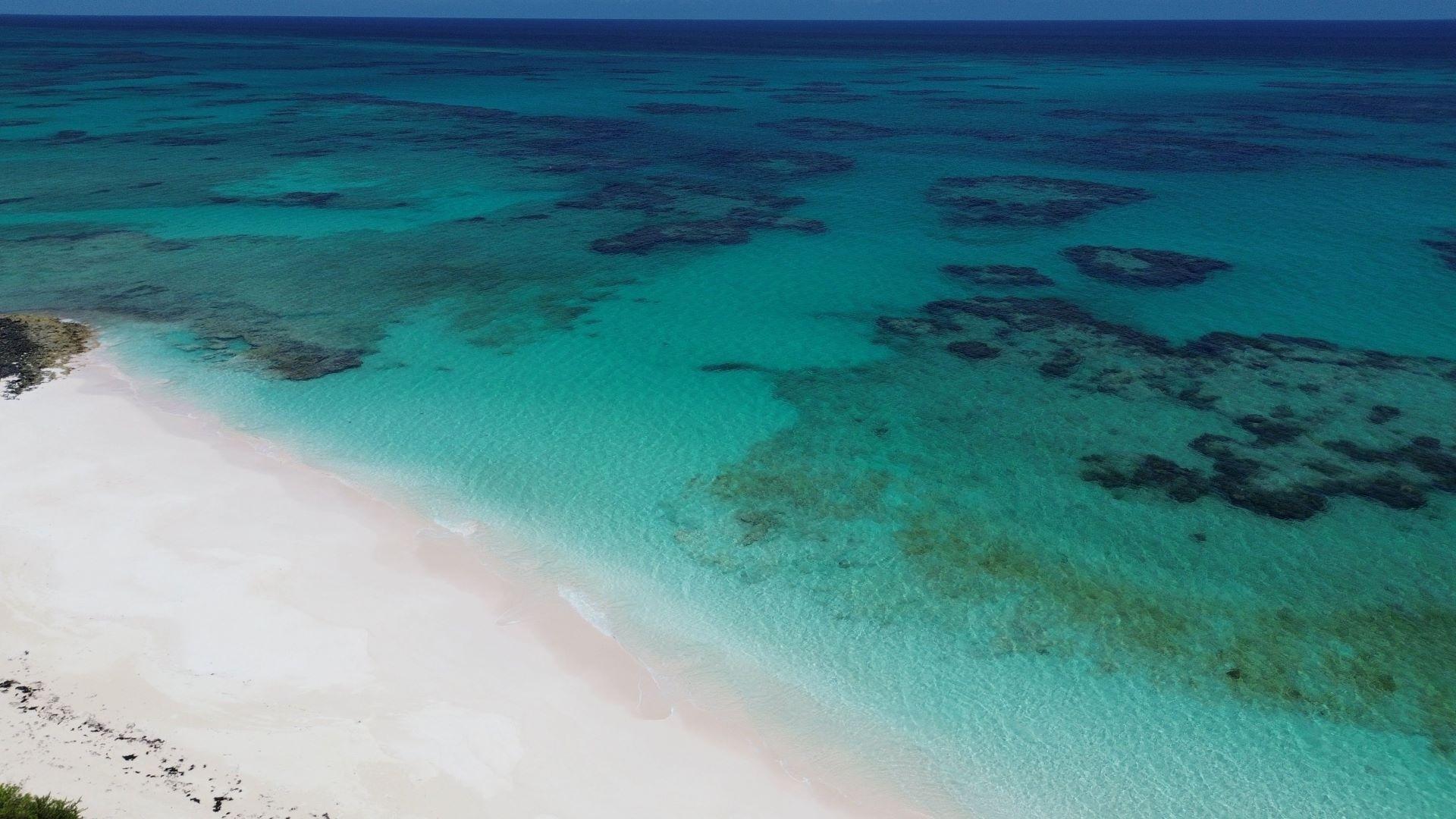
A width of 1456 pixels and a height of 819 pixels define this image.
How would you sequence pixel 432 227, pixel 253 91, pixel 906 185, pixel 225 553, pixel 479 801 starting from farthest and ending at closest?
pixel 253 91 < pixel 906 185 < pixel 432 227 < pixel 225 553 < pixel 479 801

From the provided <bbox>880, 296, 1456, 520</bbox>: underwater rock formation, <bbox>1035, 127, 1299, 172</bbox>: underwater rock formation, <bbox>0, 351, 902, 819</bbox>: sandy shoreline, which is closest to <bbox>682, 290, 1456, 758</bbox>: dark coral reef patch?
<bbox>880, 296, 1456, 520</bbox>: underwater rock formation

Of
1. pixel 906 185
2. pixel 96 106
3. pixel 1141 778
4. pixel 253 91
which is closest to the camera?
pixel 1141 778

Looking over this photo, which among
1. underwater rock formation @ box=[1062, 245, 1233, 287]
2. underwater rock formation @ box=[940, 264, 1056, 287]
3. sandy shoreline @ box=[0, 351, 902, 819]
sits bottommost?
sandy shoreline @ box=[0, 351, 902, 819]

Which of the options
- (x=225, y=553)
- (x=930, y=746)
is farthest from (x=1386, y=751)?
(x=225, y=553)

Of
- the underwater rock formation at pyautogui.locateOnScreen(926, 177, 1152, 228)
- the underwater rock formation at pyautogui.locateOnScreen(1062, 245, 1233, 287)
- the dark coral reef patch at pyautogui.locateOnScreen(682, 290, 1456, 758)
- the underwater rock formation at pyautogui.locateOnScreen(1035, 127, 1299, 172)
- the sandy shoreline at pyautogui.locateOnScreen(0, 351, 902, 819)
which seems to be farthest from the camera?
the underwater rock formation at pyautogui.locateOnScreen(1035, 127, 1299, 172)

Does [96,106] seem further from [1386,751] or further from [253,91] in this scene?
[1386,751]

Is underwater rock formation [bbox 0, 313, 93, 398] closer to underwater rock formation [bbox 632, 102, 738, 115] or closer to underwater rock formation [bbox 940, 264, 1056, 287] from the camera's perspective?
underwater rock formation [bbox 940, 264, 1056, 287]

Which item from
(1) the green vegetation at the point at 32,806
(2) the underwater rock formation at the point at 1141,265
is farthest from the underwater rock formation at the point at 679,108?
(1) the green vegetation at the point at 32,806
